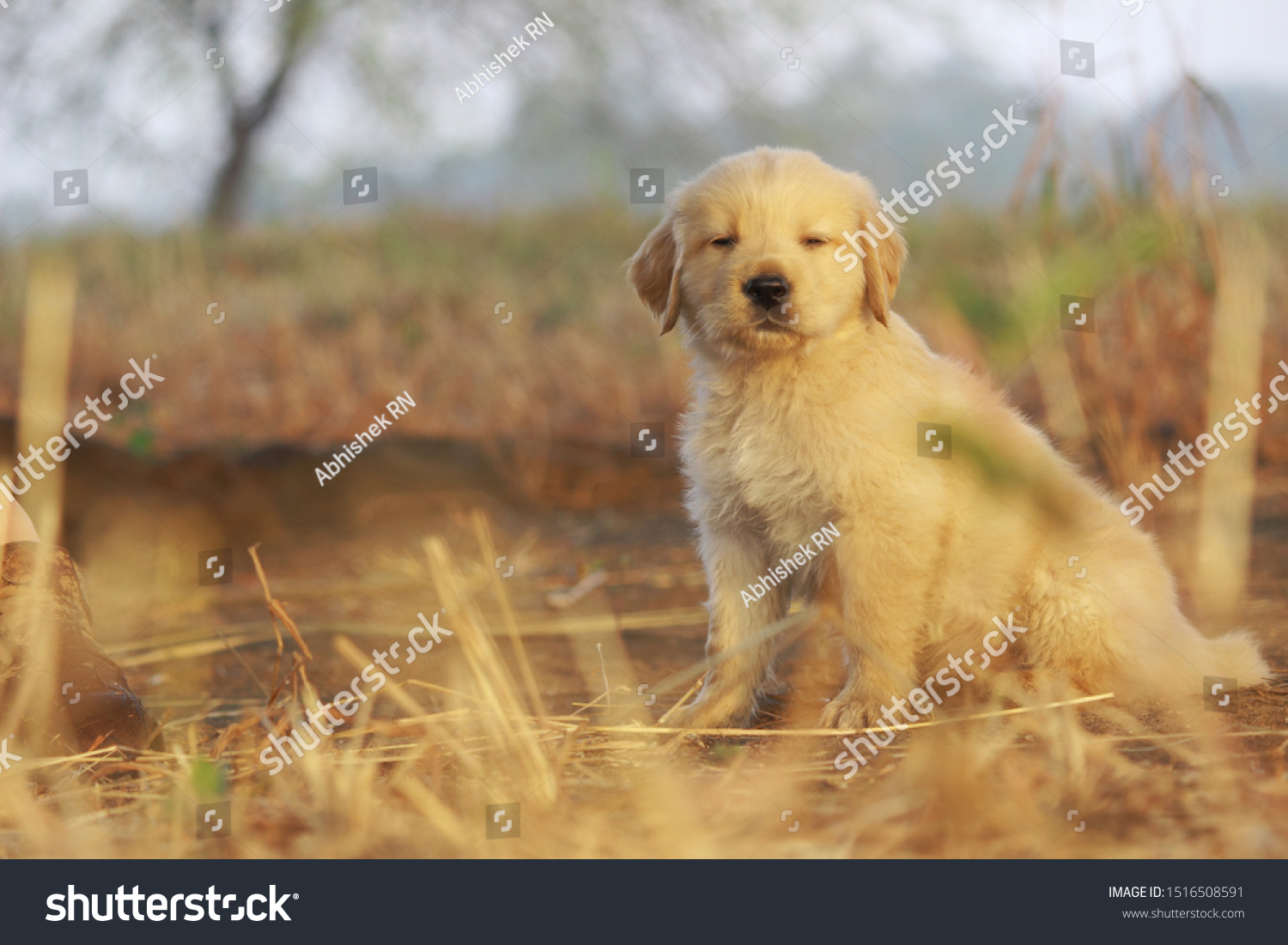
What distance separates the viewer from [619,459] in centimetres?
745

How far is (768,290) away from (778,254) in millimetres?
140

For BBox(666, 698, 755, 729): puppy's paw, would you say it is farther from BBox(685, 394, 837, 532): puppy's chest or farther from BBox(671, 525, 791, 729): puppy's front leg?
BBox(685, 394, 837, 532): puppy's chest

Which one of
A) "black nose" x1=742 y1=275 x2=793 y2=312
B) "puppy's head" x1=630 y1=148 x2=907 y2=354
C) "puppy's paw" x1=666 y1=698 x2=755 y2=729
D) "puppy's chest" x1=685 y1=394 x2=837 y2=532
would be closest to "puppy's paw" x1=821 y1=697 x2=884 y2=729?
"puppy's paw" x1=666 y1=698 x2=755 y2=729

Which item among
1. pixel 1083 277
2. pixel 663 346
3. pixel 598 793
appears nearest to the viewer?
pixel 1083 277

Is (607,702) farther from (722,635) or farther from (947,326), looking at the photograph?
(947,326)

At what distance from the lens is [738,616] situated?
3430 mm

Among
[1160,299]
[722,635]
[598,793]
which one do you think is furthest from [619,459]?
[598,793]

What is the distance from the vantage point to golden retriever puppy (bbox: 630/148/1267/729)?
3.11 metres

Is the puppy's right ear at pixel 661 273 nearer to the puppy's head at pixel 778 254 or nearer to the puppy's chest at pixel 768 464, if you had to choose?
the puppy's head at pixel 778 254

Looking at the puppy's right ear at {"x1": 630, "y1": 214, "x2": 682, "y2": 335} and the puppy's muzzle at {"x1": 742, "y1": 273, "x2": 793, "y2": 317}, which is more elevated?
the puppy's right ear at {"x1": 630, "y1": 214, "x2": 682, "y2": 335}

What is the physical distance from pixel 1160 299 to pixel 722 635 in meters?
4.11

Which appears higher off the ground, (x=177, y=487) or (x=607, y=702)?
(x=177, y=487)

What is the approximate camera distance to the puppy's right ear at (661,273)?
3455 millimetres

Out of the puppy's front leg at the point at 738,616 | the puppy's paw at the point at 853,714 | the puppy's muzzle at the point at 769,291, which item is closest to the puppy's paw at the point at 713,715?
the puppy's front leg at the point at 738,616
